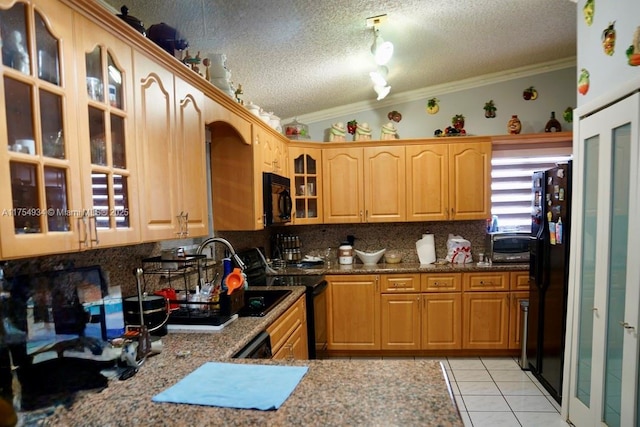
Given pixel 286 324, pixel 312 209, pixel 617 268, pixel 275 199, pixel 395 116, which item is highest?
pixel 395 116

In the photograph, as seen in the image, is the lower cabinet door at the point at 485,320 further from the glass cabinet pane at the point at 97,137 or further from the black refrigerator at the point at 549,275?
the glass cabinet pane at the point at 97,137

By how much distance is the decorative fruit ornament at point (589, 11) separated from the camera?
6.32 ft

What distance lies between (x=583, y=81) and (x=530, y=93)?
172 cm

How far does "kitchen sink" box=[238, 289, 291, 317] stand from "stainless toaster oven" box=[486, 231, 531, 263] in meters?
2.14

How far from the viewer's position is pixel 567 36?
9.38 ft

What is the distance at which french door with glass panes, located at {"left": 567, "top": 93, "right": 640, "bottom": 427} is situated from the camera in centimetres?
160

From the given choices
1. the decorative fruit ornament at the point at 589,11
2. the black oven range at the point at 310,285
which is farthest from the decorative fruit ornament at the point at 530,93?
the black oven range at the point at 310,285

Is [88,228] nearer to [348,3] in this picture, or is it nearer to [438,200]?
[348,3]

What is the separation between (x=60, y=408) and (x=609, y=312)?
8.00 feet

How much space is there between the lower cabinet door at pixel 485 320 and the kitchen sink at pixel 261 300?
187 centimetres

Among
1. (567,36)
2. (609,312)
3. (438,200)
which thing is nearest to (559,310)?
(609,312)

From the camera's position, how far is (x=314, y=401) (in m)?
0.97

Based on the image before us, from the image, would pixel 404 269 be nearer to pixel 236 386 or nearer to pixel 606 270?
pixel 606 270

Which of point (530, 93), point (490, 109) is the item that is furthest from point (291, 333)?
point (530, 93)
